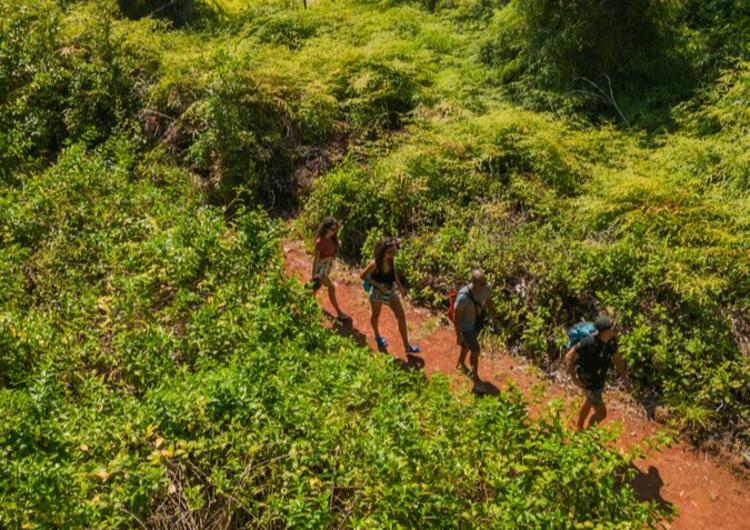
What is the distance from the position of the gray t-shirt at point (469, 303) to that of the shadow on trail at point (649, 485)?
7.56 feet

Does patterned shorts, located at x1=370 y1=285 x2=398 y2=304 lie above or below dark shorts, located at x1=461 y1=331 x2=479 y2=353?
above

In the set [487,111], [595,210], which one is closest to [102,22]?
[487,111]

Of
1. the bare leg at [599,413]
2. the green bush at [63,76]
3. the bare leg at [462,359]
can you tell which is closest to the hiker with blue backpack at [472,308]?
the bare leg at [462,359]

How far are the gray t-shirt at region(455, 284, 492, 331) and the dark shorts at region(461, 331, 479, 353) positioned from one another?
0.24 feet

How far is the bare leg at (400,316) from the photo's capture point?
753 centimetres

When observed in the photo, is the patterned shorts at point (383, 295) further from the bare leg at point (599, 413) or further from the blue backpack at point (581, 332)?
the bare leg at point (599, 413)

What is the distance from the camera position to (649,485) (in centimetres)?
621

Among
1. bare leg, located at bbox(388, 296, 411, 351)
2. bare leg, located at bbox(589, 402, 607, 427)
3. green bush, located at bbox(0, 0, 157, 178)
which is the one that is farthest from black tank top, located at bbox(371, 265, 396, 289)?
green bush, located at bbox(0, 0, 157, 178)

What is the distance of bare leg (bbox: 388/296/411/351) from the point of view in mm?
7532

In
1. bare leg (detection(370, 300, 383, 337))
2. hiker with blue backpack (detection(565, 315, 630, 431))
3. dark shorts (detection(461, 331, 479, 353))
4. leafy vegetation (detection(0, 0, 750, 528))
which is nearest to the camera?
leafy vegetation (detection(0, 0, 750, 528))

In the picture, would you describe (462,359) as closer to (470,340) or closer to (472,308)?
(470,340)

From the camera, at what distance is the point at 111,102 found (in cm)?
1298

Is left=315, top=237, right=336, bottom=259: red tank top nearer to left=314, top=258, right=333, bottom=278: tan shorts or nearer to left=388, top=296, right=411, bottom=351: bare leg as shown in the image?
left=314, top=258, right=333, bottom=278: tan shorts

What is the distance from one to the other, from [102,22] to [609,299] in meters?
12.8
